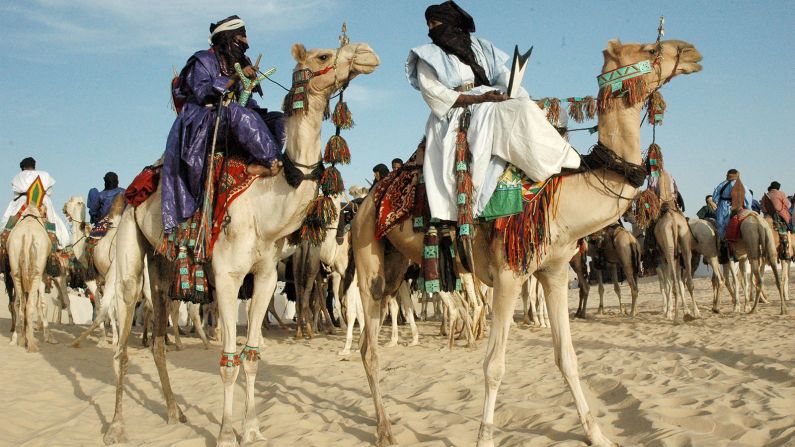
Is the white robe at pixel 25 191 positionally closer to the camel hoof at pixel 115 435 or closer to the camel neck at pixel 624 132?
the camel hoof at pixel 115 435

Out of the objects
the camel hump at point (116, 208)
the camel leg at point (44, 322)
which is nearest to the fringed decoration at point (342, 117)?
the camel hump at point (116, 208)

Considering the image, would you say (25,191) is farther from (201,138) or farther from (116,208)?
(201,138)

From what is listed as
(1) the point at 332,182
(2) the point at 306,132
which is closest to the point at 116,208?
(2) the point at 306,132

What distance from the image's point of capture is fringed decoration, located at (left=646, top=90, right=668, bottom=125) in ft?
17.2

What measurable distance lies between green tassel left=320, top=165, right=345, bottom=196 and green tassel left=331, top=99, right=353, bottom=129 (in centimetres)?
37

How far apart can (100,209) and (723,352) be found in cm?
1175

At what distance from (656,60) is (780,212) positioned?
14518mm

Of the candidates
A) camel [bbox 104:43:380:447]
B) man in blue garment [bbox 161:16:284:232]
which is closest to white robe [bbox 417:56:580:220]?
camel [bbox 104:43:380:447]

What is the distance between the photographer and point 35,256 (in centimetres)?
1314

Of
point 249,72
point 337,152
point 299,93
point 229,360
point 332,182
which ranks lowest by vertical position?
point 229,360

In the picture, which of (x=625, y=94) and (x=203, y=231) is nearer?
(x=625, y=94)

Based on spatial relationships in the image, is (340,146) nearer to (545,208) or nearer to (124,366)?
(545,208)

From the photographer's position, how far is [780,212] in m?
17.5

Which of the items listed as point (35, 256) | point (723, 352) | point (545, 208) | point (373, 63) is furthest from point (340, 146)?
point (35, 256)
